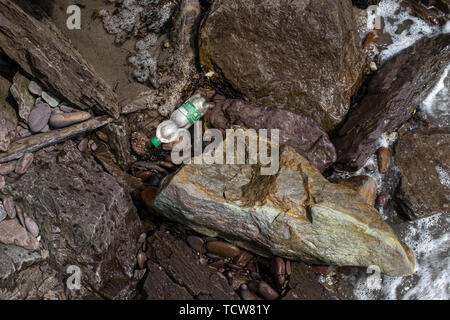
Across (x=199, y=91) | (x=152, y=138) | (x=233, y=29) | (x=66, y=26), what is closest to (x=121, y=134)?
(x=152, y=138)

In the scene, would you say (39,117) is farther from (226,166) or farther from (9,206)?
(226,166)

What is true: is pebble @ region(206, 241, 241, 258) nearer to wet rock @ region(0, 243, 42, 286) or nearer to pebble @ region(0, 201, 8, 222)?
wet rock @ region(0, 243, 42, 286)

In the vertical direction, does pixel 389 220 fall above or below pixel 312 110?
below

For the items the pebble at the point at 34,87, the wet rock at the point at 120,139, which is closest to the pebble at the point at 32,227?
the wet rock at the point at 120,139

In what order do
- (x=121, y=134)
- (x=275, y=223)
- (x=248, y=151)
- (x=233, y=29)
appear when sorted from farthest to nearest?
(x=121, y=134)
(x=233, y=29)
(x=248, y=151)
(x=275, y=223)

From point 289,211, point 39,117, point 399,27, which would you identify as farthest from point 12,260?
point 399,27

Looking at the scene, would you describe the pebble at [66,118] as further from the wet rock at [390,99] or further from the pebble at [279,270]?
the wet rock at [390,99]

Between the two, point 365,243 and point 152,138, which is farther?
point 152,138

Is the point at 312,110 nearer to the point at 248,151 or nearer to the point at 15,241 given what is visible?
the point at 248,151
